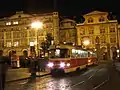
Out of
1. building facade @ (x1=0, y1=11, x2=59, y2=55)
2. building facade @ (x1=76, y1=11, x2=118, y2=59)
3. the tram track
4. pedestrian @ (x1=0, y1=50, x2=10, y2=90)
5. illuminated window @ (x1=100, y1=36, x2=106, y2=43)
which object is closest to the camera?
pedestrian @ (x1=0, y1=50, x2=10, y2=90)

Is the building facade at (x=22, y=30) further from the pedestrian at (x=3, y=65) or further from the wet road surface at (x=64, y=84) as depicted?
the pedestrian at (x=3, y=65)

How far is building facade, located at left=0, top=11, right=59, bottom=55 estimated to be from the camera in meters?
89.8

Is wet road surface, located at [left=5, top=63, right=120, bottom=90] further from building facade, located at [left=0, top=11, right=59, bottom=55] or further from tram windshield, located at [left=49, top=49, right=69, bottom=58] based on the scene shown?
building facade, located at [left=0, top=11, right=59, bottom=55]

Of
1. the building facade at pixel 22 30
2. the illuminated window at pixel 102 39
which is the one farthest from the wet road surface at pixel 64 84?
the building facade at pixel 22 30

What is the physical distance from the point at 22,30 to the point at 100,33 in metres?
26.3

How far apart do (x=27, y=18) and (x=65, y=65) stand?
218 feet

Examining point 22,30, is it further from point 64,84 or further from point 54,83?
point 64,84

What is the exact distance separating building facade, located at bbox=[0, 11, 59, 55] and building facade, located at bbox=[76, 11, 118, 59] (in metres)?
9.61

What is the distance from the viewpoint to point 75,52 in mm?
29891

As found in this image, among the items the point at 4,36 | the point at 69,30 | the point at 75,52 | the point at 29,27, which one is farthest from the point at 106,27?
the point at 75,52

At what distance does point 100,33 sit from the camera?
8731cm

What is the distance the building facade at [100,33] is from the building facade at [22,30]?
9615 millimetres

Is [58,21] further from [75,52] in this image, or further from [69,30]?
[75,52]

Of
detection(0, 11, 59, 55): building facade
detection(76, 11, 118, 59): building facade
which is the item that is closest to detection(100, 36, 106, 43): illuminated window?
detection(76, 11, 118, 59): building facade
